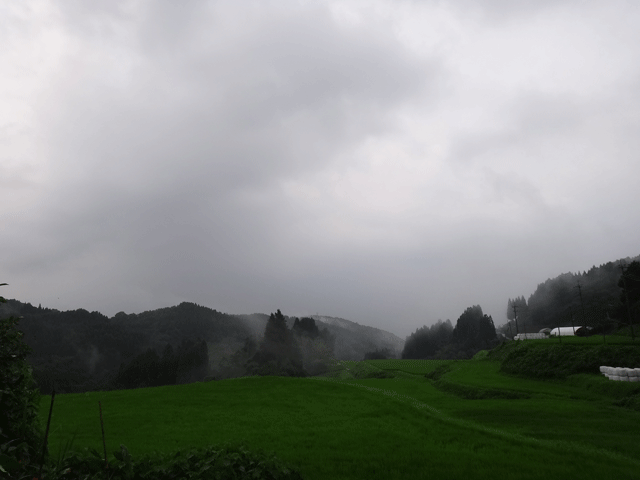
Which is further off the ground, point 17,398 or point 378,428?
point 17,398

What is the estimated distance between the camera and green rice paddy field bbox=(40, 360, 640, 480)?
13.6 meters

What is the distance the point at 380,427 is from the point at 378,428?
35 centimetres

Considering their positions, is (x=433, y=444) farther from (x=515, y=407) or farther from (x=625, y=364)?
(x=625, y=364)

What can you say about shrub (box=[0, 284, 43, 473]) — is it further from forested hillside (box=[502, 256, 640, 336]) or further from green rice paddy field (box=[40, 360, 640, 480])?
forested hillside (box=[502, 256, 640, 336])

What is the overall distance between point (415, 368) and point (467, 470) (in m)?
69.5

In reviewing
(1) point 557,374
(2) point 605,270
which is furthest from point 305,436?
(2) point 605,270

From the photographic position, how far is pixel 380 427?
20578 mm

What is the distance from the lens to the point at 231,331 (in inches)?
5974

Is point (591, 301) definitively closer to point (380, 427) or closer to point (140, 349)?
point (380, 427)

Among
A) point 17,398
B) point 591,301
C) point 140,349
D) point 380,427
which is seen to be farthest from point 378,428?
point 140,349

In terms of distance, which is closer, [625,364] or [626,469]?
→ [626,469]

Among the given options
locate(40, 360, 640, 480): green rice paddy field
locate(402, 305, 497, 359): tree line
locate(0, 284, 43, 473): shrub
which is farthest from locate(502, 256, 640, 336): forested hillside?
locate(0, 284, 43, 473): shrub

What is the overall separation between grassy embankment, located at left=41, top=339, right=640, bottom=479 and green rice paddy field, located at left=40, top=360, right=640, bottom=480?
0.06 m

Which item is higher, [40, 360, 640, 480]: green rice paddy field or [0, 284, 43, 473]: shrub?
[0, 284, 43, 473]: shrub
